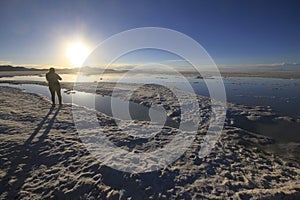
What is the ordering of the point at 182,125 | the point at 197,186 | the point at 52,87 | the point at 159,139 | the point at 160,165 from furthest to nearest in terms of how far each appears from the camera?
1. the point at 52,87
2. the point at 182,125
3. the point at 159,139
4. the point at 160,165
5. the point at 197,186

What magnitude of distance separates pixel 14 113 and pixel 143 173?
32.6ft

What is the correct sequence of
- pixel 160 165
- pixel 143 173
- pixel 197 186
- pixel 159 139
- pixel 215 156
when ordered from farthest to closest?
pixel 159 139 < pixel 215 156 < pixel 160 165 < pixel 143 173 < pixel 197 186

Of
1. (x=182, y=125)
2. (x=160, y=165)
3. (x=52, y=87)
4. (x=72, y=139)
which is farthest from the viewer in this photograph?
(x=52, y=87)

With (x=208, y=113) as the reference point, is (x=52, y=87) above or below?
above

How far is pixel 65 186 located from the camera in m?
5.17

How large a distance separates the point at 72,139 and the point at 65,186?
3275mm

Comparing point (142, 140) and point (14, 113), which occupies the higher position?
point (14, 113)

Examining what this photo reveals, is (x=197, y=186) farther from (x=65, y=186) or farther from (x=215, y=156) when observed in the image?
(x=65, y=186)

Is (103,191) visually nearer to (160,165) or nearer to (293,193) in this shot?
(160,165)

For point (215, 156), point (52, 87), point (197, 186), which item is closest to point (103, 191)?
point (197, 186)

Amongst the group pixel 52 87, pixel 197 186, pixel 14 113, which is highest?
pixel 52 87

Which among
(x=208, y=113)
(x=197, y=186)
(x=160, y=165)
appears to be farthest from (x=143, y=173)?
(x=208, y=113)

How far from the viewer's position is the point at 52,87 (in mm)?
13305

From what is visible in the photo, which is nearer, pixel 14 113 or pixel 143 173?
pixel 143 173
